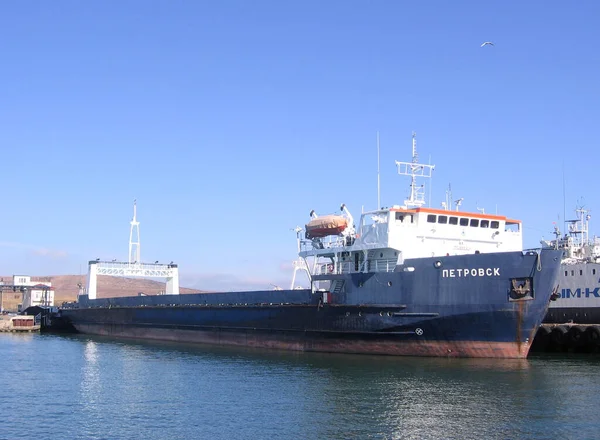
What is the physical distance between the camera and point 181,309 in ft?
117

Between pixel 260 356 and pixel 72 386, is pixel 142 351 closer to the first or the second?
pixel 260 356

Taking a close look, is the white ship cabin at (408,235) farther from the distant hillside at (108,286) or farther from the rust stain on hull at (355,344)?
the distant hillside at (108,286)

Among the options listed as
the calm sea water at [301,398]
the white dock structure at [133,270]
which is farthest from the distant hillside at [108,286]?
the calm sea water at [301,398]

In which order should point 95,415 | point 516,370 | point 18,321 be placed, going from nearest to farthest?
point 95,415
point 516,370
point 18,321

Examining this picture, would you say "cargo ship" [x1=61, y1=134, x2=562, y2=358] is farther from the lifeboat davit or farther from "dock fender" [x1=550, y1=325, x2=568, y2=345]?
"dock fender" [x1=550, y1=325, x2=568, y2=345]

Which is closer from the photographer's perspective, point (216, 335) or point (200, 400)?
point (200, 400)

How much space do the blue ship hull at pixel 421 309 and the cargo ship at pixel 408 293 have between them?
0.11ft

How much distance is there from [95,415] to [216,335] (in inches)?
646

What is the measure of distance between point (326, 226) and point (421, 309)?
245 inches

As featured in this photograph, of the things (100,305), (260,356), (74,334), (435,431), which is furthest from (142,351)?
(435,431)

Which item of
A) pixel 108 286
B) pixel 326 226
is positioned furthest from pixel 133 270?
pixel 108 286

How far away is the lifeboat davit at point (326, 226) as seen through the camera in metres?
28.8

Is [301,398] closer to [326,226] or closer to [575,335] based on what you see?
[326,226]

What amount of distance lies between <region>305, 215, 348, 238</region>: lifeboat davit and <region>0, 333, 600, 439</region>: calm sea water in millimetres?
5226
